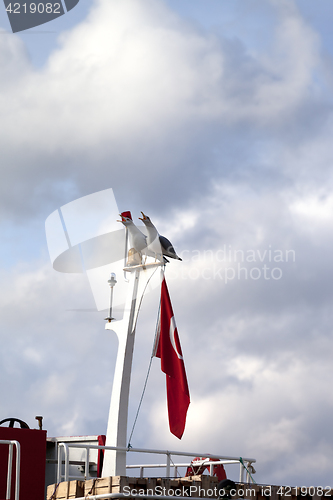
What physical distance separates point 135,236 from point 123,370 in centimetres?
336

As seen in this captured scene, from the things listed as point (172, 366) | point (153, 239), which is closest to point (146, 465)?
point (172, 366)

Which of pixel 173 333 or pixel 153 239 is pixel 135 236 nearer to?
pixel 153 239

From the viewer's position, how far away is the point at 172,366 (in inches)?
663

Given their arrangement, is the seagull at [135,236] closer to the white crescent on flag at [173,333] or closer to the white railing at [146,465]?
the white crescent on flag at [173,333]

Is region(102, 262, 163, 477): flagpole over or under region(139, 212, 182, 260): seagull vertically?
under

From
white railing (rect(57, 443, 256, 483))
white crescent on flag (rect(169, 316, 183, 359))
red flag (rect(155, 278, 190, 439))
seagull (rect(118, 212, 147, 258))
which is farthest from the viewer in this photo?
seagull (rect(118, 212, 147, 258))

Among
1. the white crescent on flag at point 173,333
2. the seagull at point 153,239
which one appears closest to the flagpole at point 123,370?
the seagull at point 153,239

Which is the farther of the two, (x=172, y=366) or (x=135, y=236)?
(x=135, y=236)

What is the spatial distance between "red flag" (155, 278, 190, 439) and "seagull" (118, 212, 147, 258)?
105 centimetres

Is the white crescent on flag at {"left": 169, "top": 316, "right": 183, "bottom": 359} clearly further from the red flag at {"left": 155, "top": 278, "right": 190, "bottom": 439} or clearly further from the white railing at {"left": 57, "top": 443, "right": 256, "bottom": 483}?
the white railing at {"left": 57, "top": 443, "right": 256, "bottom": 483}

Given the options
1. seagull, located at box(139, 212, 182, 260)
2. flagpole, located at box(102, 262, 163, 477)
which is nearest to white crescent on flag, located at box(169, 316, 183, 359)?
flagpole, located at box(102, 262, 163, 477)

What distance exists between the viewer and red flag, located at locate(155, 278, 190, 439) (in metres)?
16.5

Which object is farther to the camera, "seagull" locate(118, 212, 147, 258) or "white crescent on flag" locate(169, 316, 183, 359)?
"seagull" locate(118, 212, 147, 258)

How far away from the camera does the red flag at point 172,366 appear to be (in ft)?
54.3
